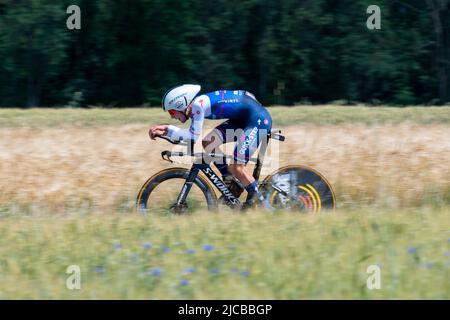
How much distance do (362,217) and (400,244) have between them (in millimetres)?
1026

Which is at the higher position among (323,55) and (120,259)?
(323,55)

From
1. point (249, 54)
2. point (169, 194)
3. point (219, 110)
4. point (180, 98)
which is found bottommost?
point (169, 194)

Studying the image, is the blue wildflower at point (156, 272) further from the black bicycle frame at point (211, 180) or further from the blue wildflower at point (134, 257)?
the black bicycle frame at point (211, 180)

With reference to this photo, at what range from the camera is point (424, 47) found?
91.6 ft

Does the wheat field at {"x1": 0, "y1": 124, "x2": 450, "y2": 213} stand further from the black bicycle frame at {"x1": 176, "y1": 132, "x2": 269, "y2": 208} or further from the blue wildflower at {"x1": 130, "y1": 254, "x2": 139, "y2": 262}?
the blue wildflower at {"x1": 130, "y1": 254, "x2": 139, "y2": 262}

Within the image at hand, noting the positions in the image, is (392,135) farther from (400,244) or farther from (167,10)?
(167,10)

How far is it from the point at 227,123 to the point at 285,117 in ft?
16.1

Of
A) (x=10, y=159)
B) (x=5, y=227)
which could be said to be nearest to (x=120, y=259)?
(x=5, y=227)

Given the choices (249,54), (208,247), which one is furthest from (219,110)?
(249,54)

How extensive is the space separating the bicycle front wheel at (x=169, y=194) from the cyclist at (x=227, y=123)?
293mm

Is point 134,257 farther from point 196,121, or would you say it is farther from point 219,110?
point 219,110

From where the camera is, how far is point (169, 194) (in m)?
9.66

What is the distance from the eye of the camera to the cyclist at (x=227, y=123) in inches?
357

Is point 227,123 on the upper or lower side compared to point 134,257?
upper
